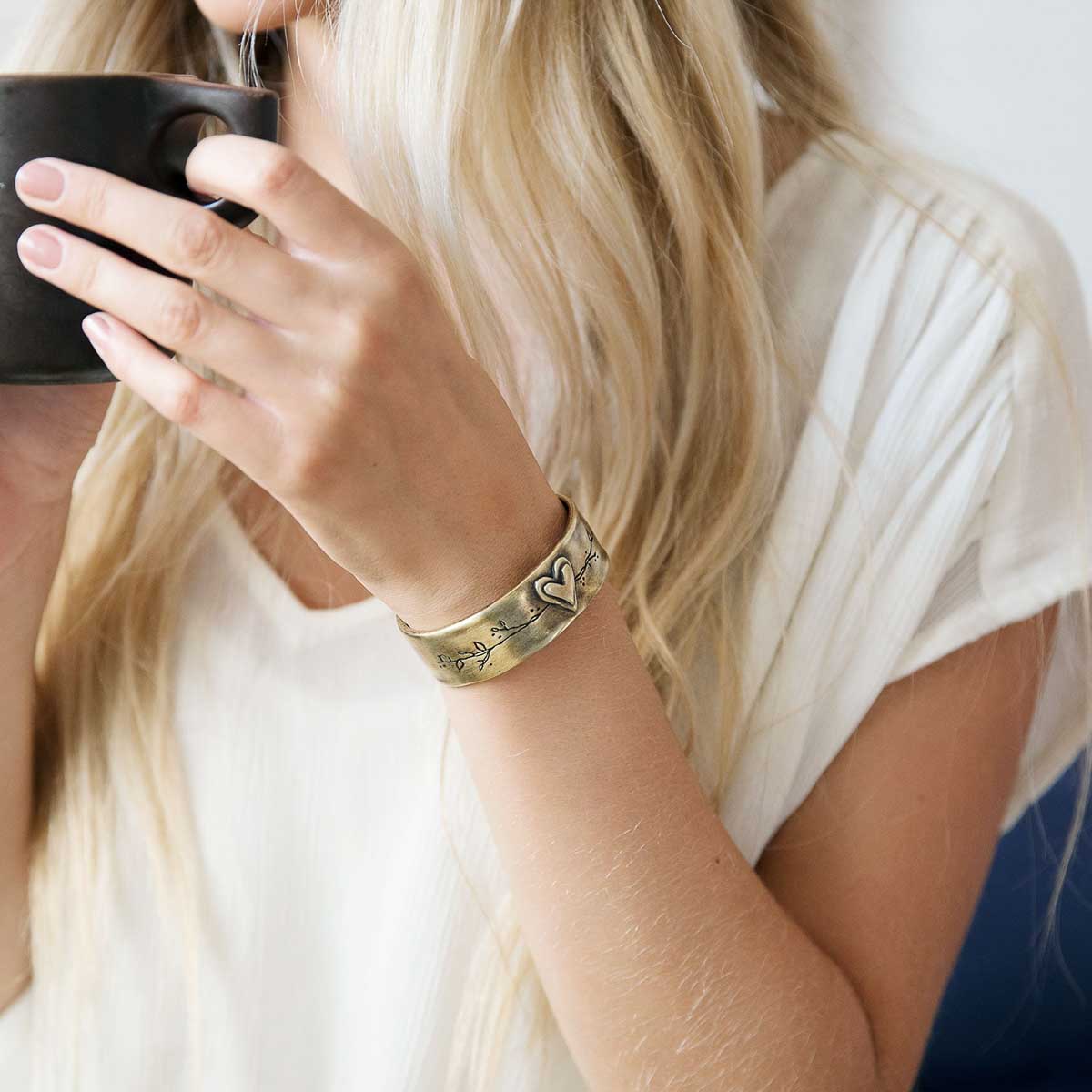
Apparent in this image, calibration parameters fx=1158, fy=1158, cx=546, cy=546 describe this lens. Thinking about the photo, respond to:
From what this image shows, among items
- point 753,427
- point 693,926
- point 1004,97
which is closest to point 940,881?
point 693,926

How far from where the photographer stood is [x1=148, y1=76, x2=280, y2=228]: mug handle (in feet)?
1.45

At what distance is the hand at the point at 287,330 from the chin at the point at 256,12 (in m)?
0.39

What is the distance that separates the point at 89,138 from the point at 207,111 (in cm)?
5

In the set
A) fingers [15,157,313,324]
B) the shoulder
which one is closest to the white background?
the shoulder

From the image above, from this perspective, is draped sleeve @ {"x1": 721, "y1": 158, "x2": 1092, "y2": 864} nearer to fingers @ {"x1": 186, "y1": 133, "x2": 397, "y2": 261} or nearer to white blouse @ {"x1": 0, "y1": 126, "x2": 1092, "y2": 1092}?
white blouse @ {"x1": 0, "y1": 126, "x2": 1092, "y2": 1092}

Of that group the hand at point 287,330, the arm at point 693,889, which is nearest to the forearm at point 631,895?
the arm at point 693,889

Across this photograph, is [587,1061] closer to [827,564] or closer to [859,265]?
[827,564]

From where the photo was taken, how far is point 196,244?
1.32 ft

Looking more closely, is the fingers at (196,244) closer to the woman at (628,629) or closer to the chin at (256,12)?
the woman at (628,629)

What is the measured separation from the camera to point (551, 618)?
509mm

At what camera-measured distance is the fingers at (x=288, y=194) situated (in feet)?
1.30

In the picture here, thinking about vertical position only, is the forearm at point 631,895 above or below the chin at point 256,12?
below

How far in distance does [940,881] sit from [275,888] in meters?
0.44

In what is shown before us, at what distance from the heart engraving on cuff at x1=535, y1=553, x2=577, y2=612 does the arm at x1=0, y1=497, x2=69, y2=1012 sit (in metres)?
0.42
